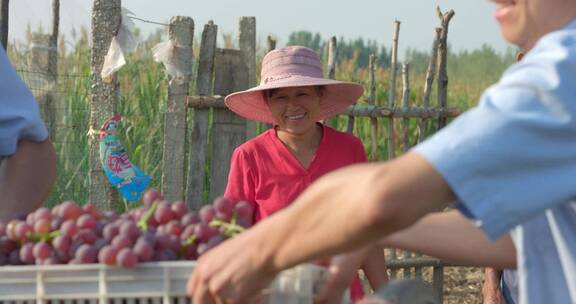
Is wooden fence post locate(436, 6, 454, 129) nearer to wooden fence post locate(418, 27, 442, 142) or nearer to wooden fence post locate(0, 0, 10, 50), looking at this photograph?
wooden fence post locate(418, 27, 442, 142)

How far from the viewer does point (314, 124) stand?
3.66 metres

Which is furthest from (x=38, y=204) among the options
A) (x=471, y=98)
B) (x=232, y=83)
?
(x=471, y=98)

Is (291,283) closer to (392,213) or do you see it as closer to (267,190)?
(392,213)

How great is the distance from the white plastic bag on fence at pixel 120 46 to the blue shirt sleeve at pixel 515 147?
332 centimetres

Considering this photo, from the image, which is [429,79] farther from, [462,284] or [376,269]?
[376,269]

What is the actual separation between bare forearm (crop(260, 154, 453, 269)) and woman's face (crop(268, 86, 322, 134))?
2283 millimetres

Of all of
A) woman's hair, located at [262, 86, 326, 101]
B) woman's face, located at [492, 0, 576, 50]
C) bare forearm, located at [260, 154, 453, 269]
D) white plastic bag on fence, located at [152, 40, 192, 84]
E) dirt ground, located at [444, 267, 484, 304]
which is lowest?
dirt ground, located at [444, 267, 484, 304]

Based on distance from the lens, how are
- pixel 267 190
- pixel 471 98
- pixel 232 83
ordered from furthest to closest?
pixel 471 98, pixel 232 83, pixel 267 190

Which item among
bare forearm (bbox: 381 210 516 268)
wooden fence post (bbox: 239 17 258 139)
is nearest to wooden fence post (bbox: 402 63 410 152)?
wooden fence post (bbox: 239 17 258 139)

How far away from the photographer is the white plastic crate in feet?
4.73

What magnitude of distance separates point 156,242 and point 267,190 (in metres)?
1.97

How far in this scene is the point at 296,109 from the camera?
3.62 meters

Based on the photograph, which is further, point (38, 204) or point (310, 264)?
point (38, 204)

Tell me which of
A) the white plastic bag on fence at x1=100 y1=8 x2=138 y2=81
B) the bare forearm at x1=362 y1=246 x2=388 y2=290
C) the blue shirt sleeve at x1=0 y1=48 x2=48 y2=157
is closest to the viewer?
the blue shirt sleeve at x1=0 y1=48 x2=48 y2=157
